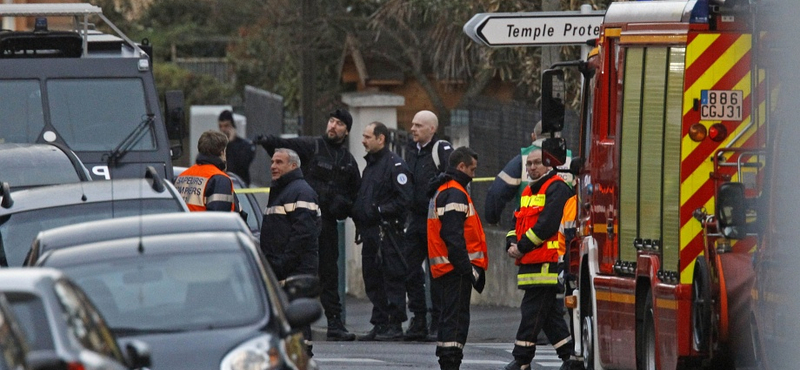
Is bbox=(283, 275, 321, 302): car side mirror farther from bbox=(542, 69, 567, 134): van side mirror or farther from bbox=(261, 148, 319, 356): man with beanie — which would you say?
bbox=(261, 148, 319, 356): man with beanie

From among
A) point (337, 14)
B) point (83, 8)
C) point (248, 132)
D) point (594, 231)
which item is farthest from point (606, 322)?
point (248, 132)

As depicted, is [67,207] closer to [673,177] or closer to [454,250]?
[454,250]

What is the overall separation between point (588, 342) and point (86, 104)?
6.36 meters

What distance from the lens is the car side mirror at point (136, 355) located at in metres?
6.89

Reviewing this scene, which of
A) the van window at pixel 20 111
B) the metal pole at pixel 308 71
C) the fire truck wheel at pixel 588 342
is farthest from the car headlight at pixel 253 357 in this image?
the metal pole at pixel 308 71

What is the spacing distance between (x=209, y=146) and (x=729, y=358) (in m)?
5.73

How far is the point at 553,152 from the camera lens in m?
12.3

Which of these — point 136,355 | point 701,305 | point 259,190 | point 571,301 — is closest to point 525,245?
point 571,301

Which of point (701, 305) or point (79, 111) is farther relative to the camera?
point (79, 111)

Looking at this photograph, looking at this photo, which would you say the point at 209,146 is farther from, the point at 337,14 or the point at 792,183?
the point at 337,14

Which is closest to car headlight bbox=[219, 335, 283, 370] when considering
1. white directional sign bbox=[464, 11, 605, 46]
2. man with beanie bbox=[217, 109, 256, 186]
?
white directional sign bbox=[464, 11, 605, 46]

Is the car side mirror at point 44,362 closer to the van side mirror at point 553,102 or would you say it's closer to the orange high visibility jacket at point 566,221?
the van side mirror at point 553,102

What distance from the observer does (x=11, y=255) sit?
1038 centimetres

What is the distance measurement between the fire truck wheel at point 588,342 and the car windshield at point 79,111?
557cm
